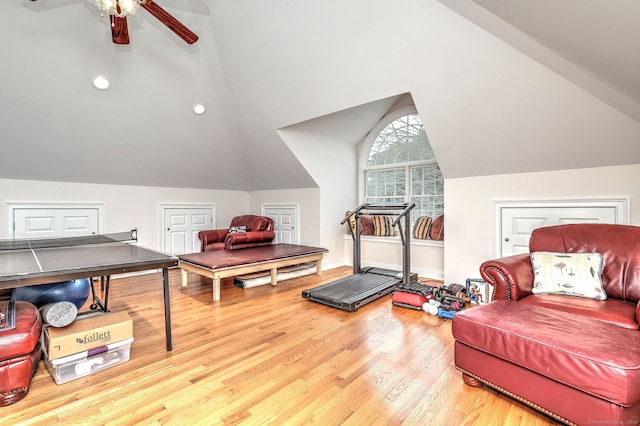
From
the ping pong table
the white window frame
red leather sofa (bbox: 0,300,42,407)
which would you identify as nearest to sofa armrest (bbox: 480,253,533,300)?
the ping pong table

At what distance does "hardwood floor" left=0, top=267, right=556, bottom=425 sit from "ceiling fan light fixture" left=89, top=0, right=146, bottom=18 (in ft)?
8.01

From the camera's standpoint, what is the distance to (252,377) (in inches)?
78.7

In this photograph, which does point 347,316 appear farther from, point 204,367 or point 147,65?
point 147,65

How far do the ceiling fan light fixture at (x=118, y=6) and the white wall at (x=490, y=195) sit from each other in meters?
3.69

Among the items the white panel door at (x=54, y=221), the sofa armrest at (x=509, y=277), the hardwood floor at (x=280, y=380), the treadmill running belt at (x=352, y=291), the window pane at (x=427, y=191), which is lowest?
the hardwood floor at (x=280, y=380)

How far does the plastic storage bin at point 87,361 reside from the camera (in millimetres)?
1920

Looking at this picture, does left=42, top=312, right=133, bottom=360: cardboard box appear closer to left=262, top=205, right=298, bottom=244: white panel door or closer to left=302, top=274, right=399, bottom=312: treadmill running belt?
left=302, top=274, right=399, bottom=312: treadmill running belt

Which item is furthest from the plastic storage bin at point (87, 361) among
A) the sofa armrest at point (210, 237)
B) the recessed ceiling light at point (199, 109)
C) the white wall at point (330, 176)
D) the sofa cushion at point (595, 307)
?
the white wall at point (330, 176)

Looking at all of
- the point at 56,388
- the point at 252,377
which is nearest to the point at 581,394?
the point at 252,377

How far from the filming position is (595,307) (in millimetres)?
2016

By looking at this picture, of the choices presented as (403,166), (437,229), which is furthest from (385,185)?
(437,229)

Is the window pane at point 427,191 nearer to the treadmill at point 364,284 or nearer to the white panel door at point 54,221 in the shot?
the treadmill at point 364,284

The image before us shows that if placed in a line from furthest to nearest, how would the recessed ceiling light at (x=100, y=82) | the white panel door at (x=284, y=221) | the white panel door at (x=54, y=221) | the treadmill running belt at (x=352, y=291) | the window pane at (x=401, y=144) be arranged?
1. the white panel door at (x=284, y=221)
2. the window pane at (x=401, y=144)
3. the white panel door at (x=54, y=221)
4. the recessed ceiling light at (x=100, y=82)
5. the treadmill running belt at (x=352, y=291)

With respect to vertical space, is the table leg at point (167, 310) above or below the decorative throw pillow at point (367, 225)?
below
